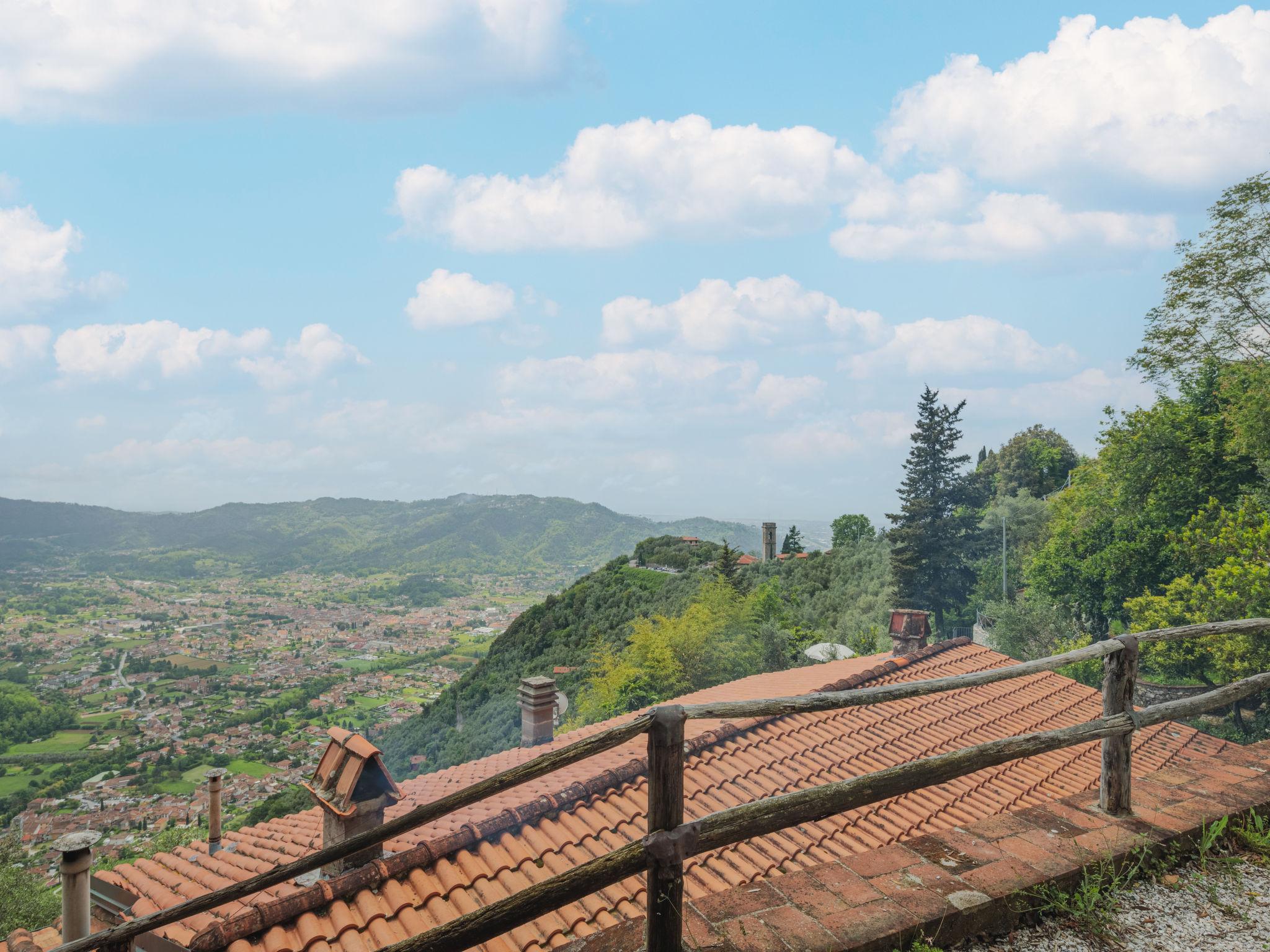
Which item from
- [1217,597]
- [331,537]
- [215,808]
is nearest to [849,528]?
[1217,597]

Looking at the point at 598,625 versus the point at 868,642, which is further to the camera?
the point at 598,625

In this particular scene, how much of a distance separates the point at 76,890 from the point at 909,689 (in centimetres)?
253

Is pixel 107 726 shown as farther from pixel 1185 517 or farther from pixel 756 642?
pixel 1185 517

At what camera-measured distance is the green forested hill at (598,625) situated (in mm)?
30844

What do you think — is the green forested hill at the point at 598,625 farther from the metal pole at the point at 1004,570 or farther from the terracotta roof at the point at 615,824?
the terracotta roof at the point at 615,824

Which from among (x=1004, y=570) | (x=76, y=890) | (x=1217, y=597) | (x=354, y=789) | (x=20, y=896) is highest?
(x=76, y=890)

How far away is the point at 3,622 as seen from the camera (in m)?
75.4

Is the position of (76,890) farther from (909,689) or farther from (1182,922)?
(1182,922)

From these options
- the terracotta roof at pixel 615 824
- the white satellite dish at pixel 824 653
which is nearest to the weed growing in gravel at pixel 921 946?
the terracotta roof at pixel 615 824

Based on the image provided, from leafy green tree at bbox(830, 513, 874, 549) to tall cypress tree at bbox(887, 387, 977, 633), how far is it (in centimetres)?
1304

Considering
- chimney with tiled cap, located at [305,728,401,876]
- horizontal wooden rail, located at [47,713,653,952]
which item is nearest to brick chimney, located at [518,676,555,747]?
chimney with tiled cap, located at [305,728,401,876]

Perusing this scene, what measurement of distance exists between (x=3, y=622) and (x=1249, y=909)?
10135 cm

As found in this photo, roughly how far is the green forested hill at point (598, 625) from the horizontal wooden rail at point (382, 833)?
23309mm

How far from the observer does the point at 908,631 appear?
12758 millimetres
